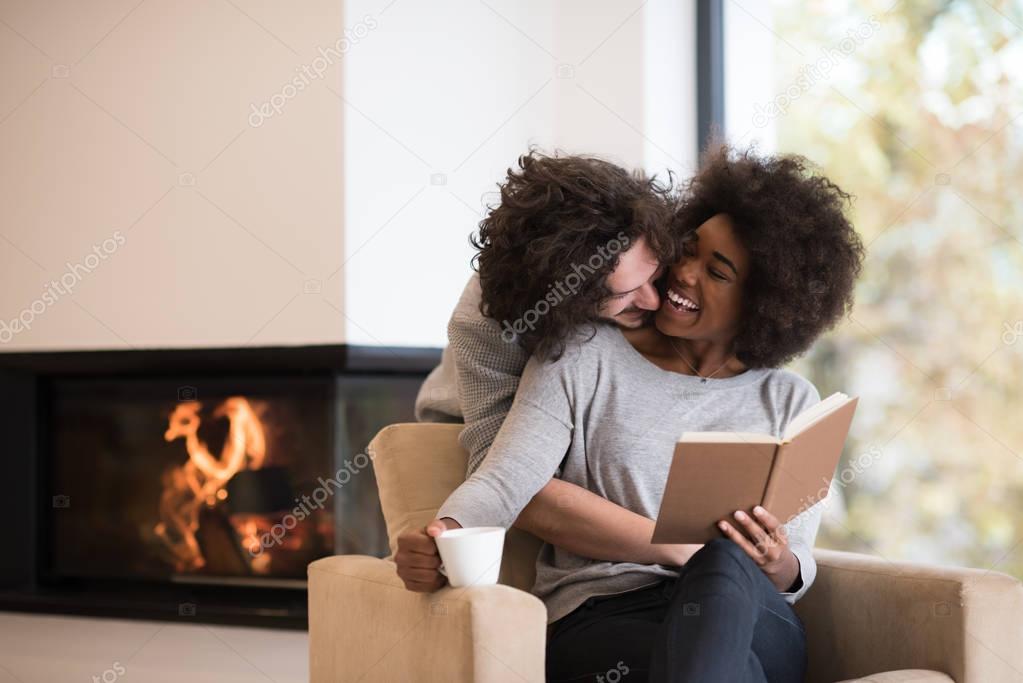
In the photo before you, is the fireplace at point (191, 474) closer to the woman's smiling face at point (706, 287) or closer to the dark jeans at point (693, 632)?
the woman's smiling face at point (706, 287)

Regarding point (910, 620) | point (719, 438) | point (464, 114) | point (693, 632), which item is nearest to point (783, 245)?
point (719, 438)

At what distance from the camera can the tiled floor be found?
286 centimetres

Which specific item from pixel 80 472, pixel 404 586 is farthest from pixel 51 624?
pixel 404 586

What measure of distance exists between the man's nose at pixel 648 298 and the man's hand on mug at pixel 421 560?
550mm

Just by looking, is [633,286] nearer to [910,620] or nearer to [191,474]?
[910,620]

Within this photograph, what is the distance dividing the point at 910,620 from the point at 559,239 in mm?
799

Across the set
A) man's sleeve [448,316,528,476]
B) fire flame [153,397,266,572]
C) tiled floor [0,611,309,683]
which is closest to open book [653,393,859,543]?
man's sleeve [448,316,528,476]

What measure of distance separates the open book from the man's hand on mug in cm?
31

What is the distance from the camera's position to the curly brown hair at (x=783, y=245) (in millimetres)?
1907

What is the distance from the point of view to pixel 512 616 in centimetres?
145

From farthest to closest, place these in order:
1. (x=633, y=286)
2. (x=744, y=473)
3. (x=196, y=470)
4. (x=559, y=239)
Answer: (x=196, y=470) → (x=633, y=286) → (x=559, y=239) → (x=744, y=473)

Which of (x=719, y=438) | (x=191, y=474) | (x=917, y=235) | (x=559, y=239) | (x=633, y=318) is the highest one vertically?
(x=917, y=235)

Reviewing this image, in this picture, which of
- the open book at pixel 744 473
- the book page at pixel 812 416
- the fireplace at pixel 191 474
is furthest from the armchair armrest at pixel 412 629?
the fireplace at pixel 191 474

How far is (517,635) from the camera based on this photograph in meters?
1.45
